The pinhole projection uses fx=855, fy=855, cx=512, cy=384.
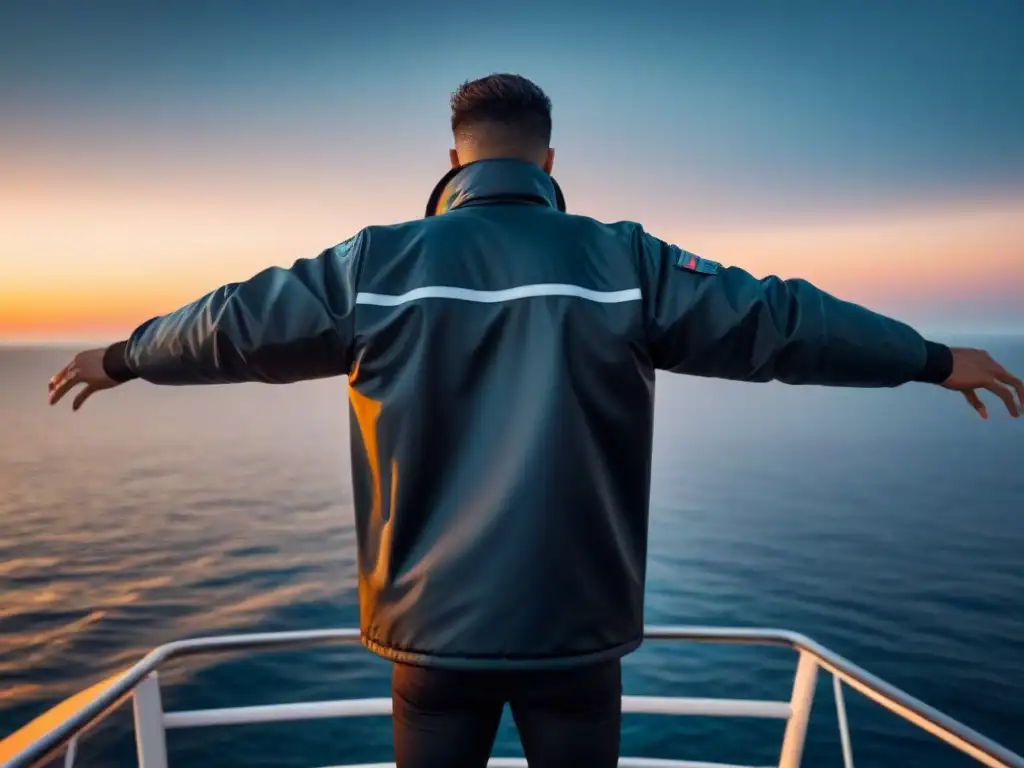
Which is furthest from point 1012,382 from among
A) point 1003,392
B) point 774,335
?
point 774,335

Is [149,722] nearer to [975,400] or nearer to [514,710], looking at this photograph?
[514,710]

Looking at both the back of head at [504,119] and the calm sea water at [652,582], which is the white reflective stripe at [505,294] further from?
the calm sea water at [652,582]

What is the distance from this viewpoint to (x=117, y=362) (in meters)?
1.89

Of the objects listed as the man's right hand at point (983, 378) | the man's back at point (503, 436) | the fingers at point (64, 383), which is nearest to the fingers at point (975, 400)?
the man's right hand at point (983, 378)

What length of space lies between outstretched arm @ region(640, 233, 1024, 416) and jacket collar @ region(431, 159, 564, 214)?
0.80 ft

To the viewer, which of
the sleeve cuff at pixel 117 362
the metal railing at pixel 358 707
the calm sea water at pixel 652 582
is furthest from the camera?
the calm sea water at pixel 652 582

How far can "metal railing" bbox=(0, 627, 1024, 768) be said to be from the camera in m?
2.06

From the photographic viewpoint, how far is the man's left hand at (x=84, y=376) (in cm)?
186

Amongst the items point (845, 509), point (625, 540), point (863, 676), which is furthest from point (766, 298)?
point (845, 509)

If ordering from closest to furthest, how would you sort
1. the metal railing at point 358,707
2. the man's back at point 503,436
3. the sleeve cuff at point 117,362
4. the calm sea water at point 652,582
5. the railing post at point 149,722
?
the man's back at point 503,436 < the sleeve cuff at point 117,362 < the metal railing at point 358,707 < the railing post at point 149,722 < the calm sea water at point 652,582

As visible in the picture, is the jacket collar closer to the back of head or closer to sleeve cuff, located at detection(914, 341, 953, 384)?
the back of head

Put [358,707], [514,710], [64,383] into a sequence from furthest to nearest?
[358,707], [64,383], [514,710]

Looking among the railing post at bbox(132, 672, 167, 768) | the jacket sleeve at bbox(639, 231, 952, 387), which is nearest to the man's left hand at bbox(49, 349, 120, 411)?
the railing post at bbox(132, 672, 167, 768)

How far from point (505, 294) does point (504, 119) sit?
45cm
